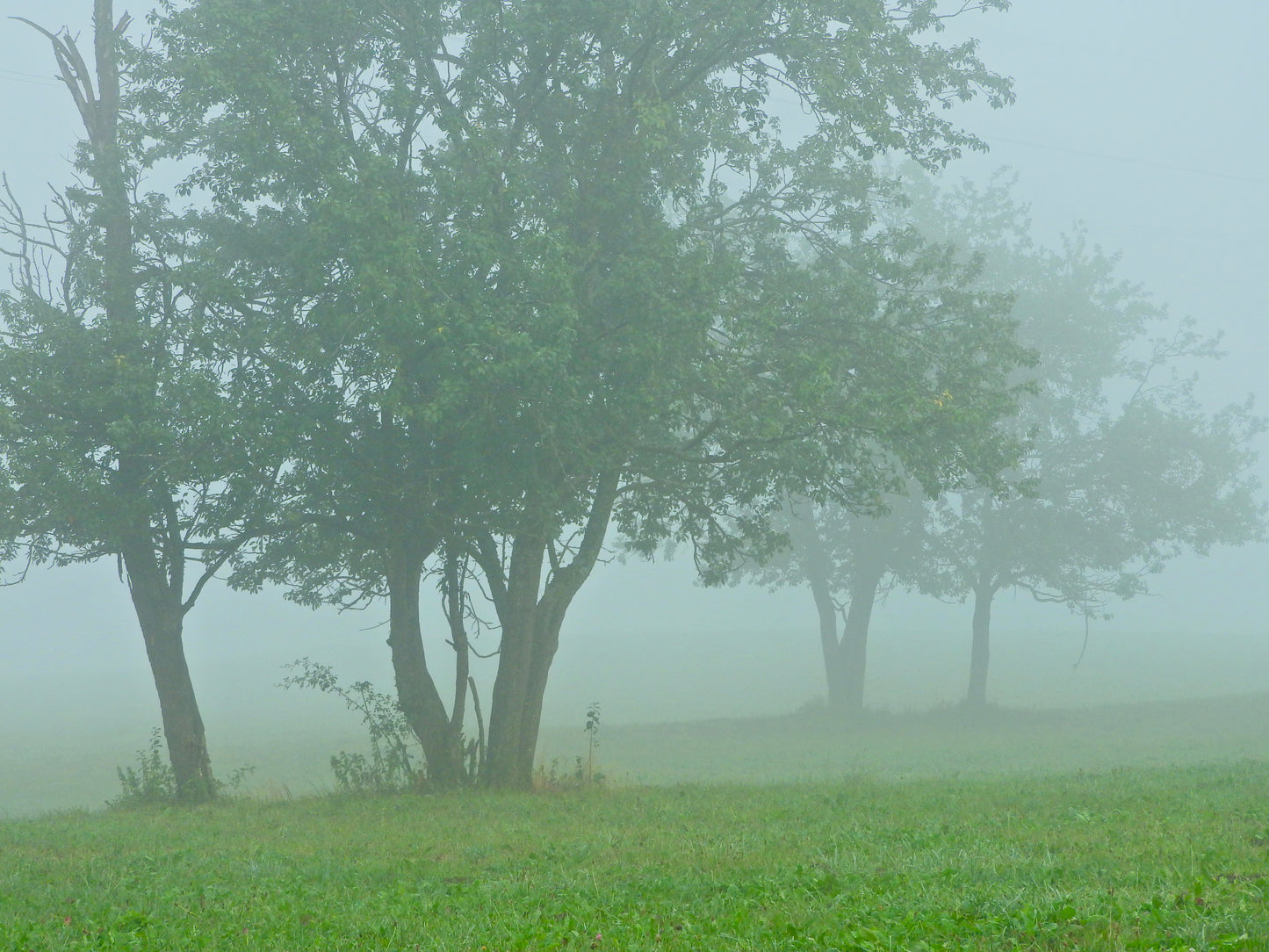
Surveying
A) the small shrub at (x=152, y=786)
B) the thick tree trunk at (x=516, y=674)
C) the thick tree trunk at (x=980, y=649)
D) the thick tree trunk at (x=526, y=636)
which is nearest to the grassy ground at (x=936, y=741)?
the thick tree trunk at (x=980, y=649)

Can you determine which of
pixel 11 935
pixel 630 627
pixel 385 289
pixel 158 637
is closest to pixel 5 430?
pixel 158 637

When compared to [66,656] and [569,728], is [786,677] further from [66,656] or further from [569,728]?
[66,656]

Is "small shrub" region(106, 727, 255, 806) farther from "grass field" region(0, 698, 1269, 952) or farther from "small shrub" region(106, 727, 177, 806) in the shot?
"grass field" region(0, 698, 1269, 952)

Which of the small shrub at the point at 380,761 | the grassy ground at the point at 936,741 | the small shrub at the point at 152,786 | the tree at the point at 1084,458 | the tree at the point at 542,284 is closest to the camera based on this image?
the tree at the point at 542,284

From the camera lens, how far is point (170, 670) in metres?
17.9

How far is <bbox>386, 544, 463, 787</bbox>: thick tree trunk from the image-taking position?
1728 centimetres

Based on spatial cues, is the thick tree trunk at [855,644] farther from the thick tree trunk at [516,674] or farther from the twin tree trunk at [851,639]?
the thick tree trunk at [516,674]

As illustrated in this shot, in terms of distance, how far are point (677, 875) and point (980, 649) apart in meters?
36.4

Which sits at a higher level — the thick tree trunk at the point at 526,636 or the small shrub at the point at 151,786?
the thick tree trunk at the point at 526,636

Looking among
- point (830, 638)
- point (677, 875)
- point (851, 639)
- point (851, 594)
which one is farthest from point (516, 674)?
point (851, 594)

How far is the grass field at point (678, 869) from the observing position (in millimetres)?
A: 6594

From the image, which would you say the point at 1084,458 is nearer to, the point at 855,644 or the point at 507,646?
the point at 855,644

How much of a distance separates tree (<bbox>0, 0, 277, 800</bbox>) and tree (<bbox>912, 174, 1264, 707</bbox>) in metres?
28.9

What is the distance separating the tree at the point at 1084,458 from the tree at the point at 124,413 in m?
28.9
